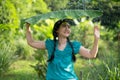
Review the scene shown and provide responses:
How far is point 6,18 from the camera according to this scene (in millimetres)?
12539

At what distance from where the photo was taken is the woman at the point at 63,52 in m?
4.35

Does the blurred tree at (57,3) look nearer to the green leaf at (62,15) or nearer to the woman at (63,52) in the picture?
the woman at (63,52)

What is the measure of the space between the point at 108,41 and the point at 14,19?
7550 mm

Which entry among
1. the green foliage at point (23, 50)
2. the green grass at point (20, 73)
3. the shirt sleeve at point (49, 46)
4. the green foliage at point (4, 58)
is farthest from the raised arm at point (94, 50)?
the green foliage at point (23, 50)

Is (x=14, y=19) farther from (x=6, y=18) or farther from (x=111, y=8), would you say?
(x=111, y=8)

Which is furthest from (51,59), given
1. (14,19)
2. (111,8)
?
(111,8)

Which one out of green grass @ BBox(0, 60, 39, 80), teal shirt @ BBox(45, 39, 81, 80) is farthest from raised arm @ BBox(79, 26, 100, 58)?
green grass @ BBox(0, 60, 39, 80)

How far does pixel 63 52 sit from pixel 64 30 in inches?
11.2

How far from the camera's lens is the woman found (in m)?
4.35

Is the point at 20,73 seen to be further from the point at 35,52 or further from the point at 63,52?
the point at 63,52

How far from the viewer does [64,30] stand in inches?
177

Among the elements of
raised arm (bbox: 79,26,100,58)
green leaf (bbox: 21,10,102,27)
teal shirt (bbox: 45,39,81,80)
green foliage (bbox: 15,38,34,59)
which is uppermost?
green leaf (bbox: 21,10,102,27)

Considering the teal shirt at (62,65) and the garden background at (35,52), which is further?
the garden background at (35,52)

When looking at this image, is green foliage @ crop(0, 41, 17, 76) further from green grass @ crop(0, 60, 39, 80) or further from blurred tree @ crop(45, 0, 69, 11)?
blurred tree @ crop(45, 0, 69, 11)
